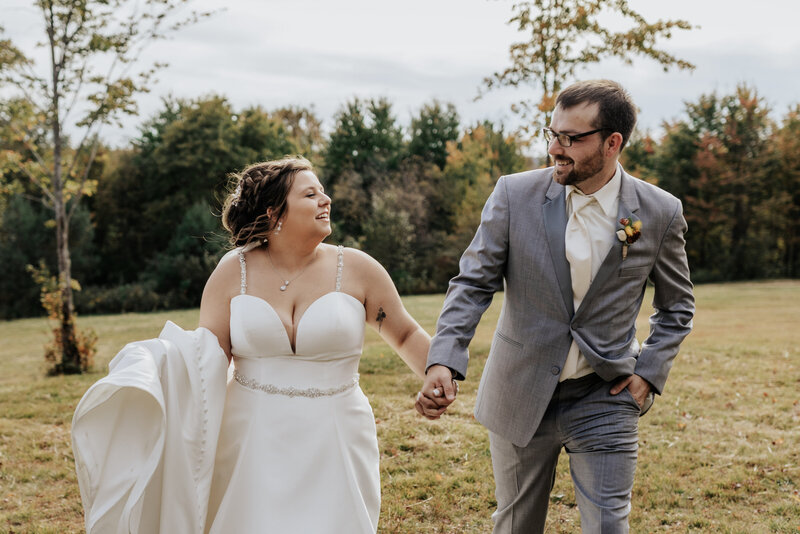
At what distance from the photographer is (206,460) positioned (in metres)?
3.64

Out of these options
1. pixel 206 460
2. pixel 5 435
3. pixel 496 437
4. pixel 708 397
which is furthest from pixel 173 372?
pixel 708 397

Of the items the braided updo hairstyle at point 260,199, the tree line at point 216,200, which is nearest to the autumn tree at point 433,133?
the tree line at point 216,200

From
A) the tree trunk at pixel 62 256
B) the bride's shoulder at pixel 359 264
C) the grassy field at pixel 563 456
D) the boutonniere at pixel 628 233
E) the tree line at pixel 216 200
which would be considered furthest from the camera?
the tree line at pixel 216 200

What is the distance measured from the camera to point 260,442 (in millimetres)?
3734

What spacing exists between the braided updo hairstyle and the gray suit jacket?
3.69 feet

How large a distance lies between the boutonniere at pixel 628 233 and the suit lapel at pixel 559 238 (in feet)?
0.85

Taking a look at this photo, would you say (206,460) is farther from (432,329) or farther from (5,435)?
(432,329)

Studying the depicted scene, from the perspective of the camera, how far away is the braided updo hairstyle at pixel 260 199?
13.2ft

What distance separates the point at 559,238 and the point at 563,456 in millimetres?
4151

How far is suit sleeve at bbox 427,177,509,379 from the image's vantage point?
130 inches

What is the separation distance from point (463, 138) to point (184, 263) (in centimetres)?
1476

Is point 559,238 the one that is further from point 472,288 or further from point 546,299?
point 472,288

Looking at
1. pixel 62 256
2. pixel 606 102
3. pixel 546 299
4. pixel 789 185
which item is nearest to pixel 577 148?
pixel 606 102

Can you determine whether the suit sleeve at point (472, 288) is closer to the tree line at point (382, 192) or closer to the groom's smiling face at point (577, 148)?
the groom's smiling face at point (577, 148)
